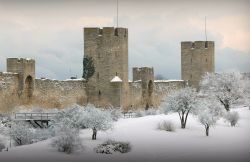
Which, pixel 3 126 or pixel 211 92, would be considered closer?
pixel 3 126

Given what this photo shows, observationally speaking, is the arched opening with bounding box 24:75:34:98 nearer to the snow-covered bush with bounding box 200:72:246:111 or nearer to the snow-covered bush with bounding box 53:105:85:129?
the snow-covered bush with bounding box 53:105:85:129

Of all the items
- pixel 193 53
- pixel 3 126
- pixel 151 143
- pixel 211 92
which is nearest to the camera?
pixel 151 143

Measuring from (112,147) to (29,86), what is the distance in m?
11.7

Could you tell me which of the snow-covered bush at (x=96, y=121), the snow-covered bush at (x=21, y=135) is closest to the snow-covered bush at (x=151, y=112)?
the snow-covered bush at (x=96, y=121)

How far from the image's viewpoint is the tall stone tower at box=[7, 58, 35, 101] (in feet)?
108

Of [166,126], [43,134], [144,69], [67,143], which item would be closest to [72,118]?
[43,134]

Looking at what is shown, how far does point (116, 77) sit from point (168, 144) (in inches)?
473

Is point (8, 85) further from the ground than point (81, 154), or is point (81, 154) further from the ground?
point (8, 85)

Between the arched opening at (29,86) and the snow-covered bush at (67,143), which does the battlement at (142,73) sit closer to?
the arched opening at (29,86)

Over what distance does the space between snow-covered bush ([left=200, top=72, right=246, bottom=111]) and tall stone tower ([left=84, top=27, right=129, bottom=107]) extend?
277 inches

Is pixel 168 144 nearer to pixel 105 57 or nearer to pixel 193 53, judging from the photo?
pixel 105 57

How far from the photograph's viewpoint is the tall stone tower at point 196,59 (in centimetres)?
4638

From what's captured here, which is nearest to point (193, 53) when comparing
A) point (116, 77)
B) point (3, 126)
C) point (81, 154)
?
point (116, 77)

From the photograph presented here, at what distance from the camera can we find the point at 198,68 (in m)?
46.7
